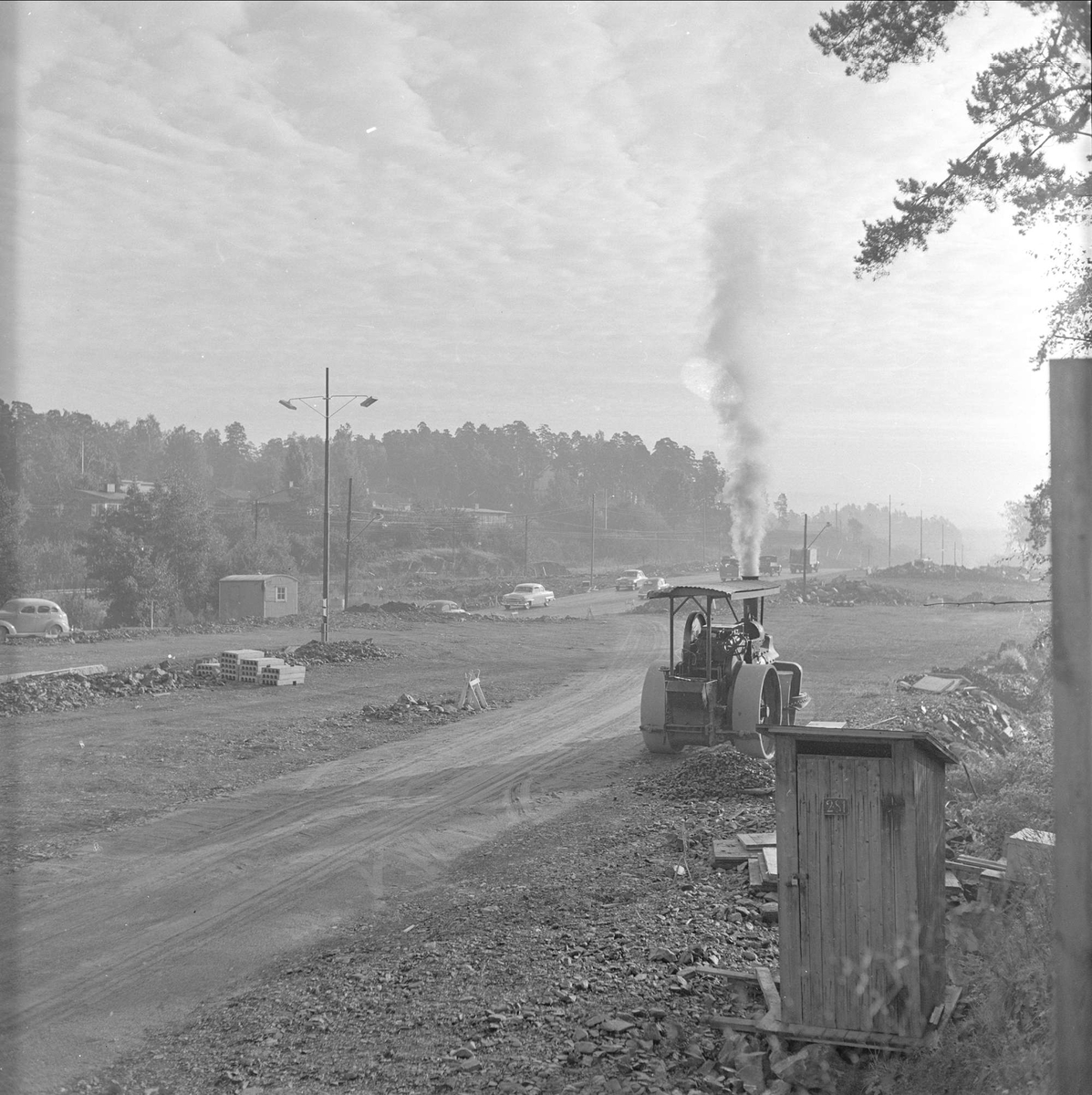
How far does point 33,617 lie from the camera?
35.3 metres

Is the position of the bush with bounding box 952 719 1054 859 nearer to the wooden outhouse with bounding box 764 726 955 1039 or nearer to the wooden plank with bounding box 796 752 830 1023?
the wooden outhouse with bounding box 764 726 955 1039

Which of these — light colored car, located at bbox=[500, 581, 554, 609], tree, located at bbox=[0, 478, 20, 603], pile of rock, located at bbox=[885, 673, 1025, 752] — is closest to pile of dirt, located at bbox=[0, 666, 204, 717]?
pile of rock, located at bbox=[885, 673, 1025, 752]

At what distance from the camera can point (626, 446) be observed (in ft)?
422

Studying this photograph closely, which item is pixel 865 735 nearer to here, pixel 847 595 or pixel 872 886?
pixel 872 886

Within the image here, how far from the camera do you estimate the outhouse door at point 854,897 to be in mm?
6066

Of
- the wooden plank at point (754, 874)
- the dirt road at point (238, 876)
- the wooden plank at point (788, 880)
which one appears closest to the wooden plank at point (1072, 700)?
the wooden plank at point (788, 880)

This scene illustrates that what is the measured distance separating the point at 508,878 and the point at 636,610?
1526 inches

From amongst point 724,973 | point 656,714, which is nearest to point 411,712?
point 656,714

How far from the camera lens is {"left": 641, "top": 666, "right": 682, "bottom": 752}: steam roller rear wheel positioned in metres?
15.5

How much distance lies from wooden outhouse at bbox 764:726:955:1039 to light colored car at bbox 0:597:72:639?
33640 mm

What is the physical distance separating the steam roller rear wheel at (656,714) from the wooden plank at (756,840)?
16.1 feet

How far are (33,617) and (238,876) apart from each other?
97.6 feet

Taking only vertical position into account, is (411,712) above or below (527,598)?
below

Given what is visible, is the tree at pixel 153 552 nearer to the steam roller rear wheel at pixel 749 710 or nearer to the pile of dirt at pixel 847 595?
the pile of dirt at pixel 847 595
